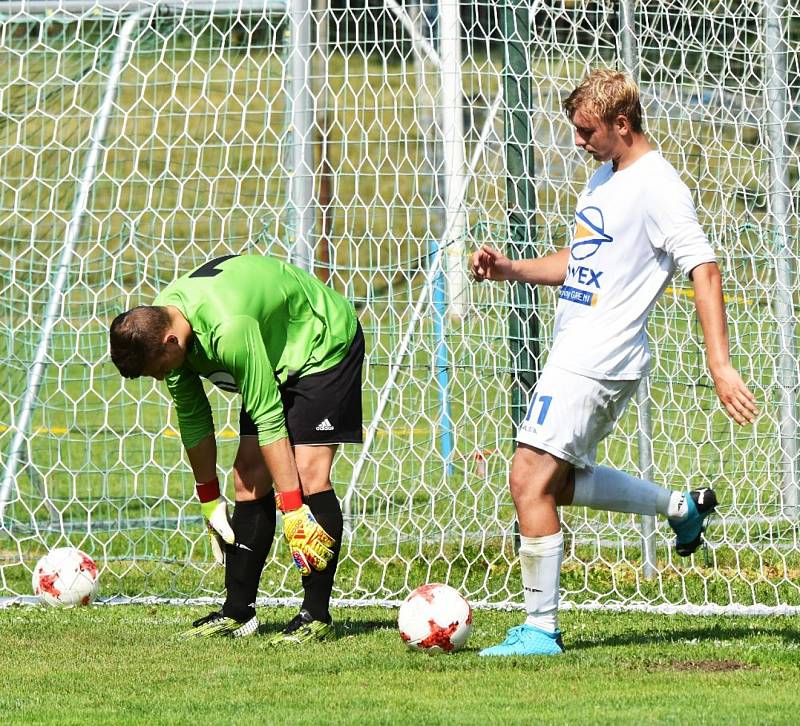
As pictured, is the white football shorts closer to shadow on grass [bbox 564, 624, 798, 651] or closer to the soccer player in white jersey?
the soccer player in white jersey

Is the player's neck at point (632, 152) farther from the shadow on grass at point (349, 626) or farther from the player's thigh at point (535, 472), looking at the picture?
the shadow on grass at point (349, 626)

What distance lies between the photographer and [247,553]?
547 cm

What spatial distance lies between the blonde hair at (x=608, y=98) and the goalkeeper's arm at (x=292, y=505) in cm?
164

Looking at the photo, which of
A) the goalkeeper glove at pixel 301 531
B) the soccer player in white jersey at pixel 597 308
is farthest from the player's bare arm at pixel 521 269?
the goalkeeper glove at pixel 301 531

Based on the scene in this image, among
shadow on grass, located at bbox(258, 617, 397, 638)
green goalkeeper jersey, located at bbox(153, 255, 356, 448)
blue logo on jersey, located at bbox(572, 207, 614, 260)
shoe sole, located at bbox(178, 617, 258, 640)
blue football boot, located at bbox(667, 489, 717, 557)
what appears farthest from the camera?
shadow on grass, located at bbox(258, 617, 397, 638)

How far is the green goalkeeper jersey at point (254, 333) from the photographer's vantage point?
492cm

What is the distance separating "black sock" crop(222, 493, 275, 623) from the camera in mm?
5477

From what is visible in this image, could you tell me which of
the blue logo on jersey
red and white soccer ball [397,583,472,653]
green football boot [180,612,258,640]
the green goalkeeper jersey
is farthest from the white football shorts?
green football boot [180,612,258,640]

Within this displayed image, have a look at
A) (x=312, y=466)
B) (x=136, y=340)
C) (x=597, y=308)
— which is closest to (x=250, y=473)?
(x=312, y=466)

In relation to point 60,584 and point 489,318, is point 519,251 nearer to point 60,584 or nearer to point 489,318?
point 489,318

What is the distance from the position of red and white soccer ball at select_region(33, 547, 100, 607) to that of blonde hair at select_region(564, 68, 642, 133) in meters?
3.27

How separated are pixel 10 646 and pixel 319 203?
3.18m

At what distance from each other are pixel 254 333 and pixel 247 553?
3.43 ft

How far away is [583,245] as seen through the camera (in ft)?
15.9
